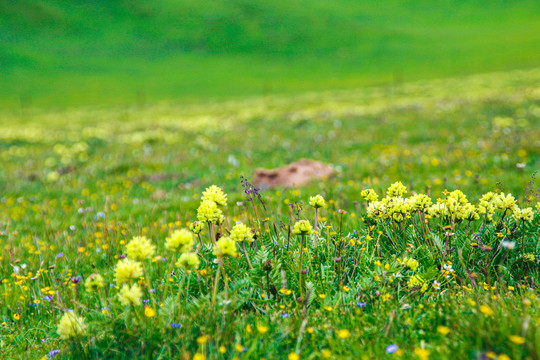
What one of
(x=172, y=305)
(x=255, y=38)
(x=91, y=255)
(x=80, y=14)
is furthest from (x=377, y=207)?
(x=80, y=14)

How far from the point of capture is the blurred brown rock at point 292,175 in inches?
313

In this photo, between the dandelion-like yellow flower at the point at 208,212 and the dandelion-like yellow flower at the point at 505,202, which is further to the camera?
the dandelion-like yellow flower at the point at 505,202

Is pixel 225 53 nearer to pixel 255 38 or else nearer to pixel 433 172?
pixel 255 38

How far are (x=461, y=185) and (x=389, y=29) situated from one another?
134m

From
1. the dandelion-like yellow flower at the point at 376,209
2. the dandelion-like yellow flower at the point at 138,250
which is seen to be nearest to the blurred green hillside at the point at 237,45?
the dandelion-like yellow flower at the point at 376,209

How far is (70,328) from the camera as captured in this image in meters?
2.54

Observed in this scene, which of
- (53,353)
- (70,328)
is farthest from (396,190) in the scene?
(53,353)

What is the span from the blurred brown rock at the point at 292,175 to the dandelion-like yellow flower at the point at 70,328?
17.9ft

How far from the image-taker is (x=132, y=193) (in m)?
8.46

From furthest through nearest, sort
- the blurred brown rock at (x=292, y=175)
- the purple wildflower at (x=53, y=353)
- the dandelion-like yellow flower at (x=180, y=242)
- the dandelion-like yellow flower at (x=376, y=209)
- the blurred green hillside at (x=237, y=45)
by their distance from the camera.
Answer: the blurred green hillside at (x=237, y=45)
the blurred brown rock at (x=292, y=175)
the dandelion-like yellow flower at (x=376, y=209)
the purple wildflower at (x=53, y=353)
the dandelion-like yellow flower at (x=180, y=242)

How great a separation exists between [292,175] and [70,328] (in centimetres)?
601

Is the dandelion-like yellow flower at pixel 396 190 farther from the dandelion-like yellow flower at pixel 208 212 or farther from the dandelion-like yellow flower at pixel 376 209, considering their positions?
the dandelion-like yellow flower at pixel 208 212

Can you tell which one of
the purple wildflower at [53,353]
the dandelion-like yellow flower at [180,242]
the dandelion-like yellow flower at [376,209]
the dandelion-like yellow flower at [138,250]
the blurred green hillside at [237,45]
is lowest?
the purple wildflower at [53,353]

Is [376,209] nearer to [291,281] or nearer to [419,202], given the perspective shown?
[419,202]
